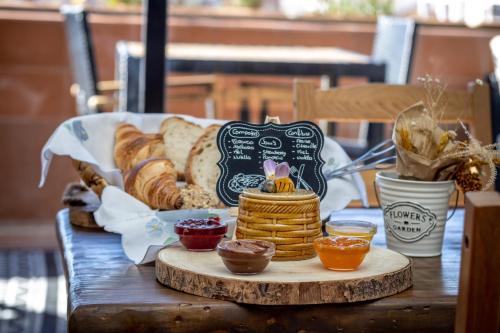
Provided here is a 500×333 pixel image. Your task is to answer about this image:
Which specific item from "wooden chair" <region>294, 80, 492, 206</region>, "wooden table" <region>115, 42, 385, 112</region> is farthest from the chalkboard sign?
"wooden table" <region>115, 42, 385, 112</region>

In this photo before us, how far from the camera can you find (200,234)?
1185 millimetres

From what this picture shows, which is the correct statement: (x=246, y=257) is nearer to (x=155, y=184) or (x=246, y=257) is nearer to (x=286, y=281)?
(x=286, y=281)

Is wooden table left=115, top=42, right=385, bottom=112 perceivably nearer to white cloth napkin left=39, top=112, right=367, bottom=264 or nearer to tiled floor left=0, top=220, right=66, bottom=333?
tiled floor left=0, top=220, right=66, bottom=333

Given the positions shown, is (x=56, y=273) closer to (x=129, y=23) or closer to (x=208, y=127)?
(x=129, y=23)

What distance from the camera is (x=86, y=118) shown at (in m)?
1.61

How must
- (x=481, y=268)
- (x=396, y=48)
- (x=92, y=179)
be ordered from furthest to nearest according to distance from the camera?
(x=396, y=48)
(x=92, y=179)
(x=481, y=268)

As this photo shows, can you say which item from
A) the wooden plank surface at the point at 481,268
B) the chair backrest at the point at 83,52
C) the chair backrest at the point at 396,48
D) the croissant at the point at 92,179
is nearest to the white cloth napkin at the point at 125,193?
the croissant at the point at 92,179

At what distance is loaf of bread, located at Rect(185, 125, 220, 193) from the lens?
4.87 feet

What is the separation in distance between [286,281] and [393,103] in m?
0.96

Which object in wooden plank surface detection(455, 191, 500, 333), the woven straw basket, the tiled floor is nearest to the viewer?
wooden plank surface detection(455, 191, 500, 333)

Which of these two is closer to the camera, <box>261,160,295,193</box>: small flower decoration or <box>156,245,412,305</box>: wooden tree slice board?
<box>156,245,412,305</box>: wooden tree slice board

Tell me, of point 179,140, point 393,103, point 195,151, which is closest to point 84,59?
point 393,103

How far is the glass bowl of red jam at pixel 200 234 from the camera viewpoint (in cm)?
118

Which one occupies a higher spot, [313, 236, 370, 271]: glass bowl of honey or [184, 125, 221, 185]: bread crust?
[184, 125, 221, 185]: bread crust
